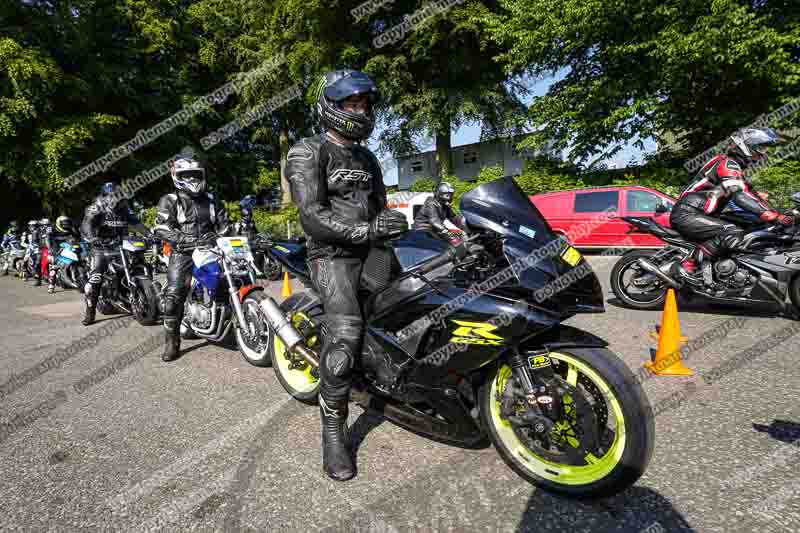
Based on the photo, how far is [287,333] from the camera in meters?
3.04

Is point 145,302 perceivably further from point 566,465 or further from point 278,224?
point 278,224

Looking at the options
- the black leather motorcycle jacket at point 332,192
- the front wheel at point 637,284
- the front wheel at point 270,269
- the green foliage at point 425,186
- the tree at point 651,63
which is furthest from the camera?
the green foliage at point 425,186

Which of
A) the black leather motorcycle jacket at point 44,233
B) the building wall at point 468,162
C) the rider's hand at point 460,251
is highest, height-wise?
the building wall at point 468,162

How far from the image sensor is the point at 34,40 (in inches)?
741

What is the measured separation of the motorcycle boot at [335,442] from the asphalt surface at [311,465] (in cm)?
6

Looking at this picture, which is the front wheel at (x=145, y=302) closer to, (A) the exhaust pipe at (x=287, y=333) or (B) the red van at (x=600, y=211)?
(A) the exhaust pipe at (x=287, y=333)

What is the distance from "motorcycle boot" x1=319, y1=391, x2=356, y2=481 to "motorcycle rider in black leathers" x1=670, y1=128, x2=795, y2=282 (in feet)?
15.5

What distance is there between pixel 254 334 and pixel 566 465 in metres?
2.97

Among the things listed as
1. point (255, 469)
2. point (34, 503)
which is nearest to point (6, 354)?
point (34, 503)

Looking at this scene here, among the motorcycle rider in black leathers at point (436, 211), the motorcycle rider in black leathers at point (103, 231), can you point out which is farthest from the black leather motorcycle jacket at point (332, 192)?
the motorcycle rider in black leathers at point (103, 231)

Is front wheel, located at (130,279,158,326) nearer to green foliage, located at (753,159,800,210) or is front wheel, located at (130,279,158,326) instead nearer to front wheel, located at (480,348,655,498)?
front wheel, located at (480,348,655,498)

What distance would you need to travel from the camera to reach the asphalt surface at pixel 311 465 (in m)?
1.96

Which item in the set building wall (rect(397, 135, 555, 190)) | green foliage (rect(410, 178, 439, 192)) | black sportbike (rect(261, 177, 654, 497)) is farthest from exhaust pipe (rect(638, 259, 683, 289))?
green foliage (rect(410, 178, 439, 192))

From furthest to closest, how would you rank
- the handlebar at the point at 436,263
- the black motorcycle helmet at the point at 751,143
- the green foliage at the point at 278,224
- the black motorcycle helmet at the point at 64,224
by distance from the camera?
the green foliage at the point at 278,224
the black motorcycle helmet at the point at 64,224
the black motorcycle helmet at the point at 751,143
the handlebar at the point at 436,263
